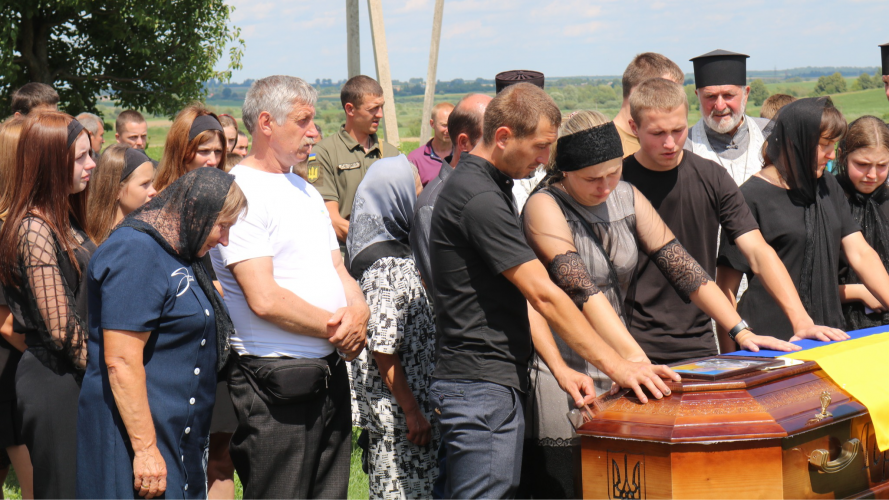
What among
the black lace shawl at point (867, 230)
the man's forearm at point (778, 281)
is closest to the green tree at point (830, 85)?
the black lace shawl at point (867, 230)

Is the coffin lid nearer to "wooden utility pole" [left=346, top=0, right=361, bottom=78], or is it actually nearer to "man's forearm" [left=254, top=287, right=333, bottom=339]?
"man's forearm" [left=254, top=287, right=333, bottom=339]

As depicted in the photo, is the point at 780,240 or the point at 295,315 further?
the point at 780,240

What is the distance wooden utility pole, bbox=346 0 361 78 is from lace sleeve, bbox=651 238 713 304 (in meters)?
6.12

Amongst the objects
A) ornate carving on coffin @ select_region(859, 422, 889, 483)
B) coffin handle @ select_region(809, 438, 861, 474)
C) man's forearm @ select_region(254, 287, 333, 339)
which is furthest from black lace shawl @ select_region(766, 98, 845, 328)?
man's forearm @ select_region(254, 287, 333, 339)

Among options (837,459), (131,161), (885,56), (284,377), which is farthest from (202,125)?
(885,56)

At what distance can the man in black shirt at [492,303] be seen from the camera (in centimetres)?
244

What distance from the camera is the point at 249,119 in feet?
10.2

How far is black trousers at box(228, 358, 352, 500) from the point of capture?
2.85 m

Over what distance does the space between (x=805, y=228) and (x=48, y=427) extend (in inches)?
127

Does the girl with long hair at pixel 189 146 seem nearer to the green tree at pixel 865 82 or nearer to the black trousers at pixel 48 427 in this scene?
the black trousers at pixel 48 427

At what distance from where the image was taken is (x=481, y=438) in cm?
249

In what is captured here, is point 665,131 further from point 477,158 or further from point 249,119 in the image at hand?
point 249,119

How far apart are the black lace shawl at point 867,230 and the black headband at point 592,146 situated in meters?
1.81

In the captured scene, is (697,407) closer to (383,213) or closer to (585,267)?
(585,267)
